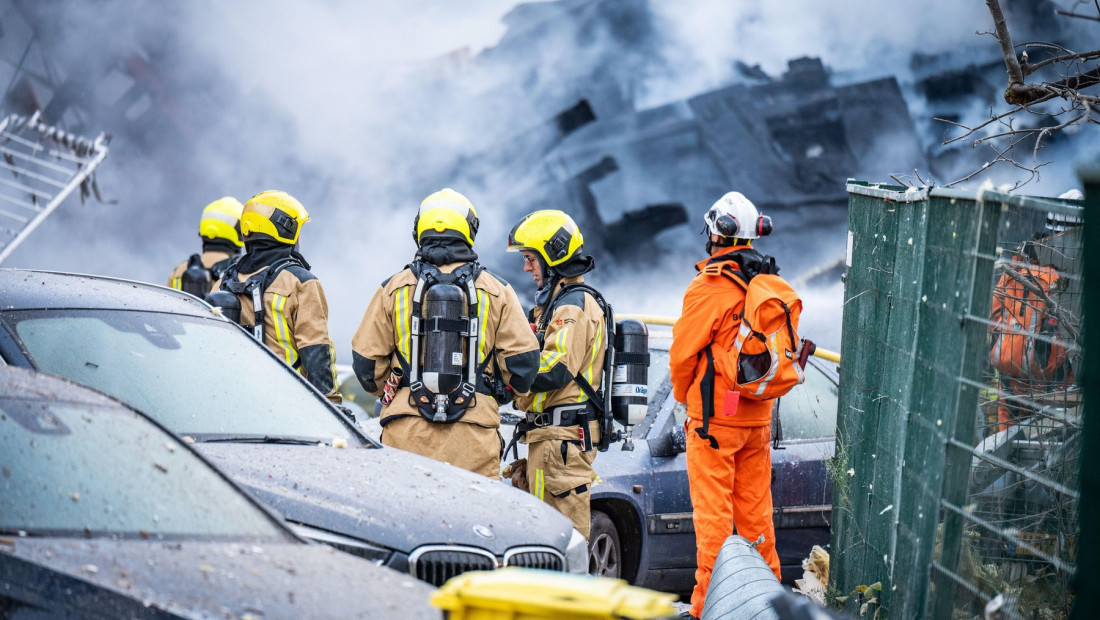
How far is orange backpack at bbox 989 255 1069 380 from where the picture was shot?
347 centimetres

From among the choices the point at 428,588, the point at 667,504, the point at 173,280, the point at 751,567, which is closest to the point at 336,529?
the point at 428,588

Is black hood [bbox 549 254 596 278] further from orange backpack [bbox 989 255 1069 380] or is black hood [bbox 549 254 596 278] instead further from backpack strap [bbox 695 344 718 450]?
orange backpack [bbox 989 255 1069 380]

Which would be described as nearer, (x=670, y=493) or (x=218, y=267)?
(x=670, y=493)

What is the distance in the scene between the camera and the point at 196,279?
29.1 ft

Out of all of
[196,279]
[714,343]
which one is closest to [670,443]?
[714,343]

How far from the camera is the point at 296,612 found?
2.81m

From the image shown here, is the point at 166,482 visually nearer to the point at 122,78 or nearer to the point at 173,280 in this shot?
the point at 173,280

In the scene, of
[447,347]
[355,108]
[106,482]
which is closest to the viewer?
[106,482]

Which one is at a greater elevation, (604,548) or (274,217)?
(274,217)

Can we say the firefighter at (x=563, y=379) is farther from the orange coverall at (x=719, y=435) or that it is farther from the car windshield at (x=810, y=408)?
the car windshield at (x=810, y=408)

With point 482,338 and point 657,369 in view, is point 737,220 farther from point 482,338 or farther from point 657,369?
point 482,338

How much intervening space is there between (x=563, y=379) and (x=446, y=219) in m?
0.96

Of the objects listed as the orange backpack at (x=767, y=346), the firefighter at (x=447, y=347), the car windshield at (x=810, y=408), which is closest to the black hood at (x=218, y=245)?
the firefighter at (x=447, y=347)

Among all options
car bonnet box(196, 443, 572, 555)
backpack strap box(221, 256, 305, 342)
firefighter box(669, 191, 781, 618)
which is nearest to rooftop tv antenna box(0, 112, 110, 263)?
backpack strap box(221, 256, 305, 342)
